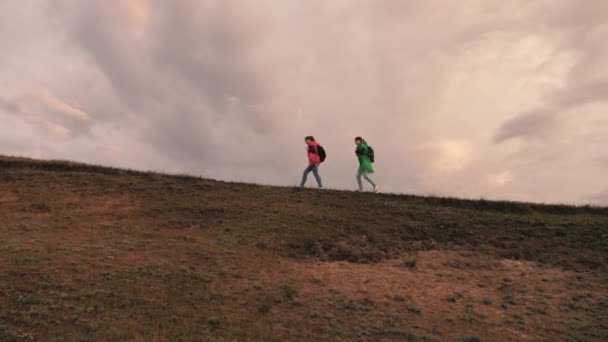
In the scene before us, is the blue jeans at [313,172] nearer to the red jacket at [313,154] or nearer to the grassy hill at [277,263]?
the red jacket at [313,154]

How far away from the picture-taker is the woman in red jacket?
2139cm

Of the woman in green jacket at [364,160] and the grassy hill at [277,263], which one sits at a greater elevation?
the woman in green jacket at [364,160]

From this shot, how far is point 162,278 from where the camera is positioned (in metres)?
11.9

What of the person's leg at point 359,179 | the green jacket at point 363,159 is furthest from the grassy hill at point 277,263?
the green jacket at point 363,159

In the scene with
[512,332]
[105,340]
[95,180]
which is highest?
[95,180]

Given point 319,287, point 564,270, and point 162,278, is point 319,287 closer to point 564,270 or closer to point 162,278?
point 162,278

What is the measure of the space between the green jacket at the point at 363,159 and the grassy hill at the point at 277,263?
1221 millimetres

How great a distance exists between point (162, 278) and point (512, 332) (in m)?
8.71

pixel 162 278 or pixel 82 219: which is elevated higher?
pixel 82 219

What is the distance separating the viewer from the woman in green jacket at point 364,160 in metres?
21.6

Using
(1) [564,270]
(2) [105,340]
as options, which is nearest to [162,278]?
(2) [105,340]

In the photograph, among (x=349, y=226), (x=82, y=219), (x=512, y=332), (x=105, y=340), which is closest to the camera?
(x=105, y=340)

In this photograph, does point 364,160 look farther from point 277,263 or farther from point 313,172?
point 277,263

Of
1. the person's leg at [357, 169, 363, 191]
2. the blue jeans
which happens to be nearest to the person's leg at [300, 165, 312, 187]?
the blue jeans
